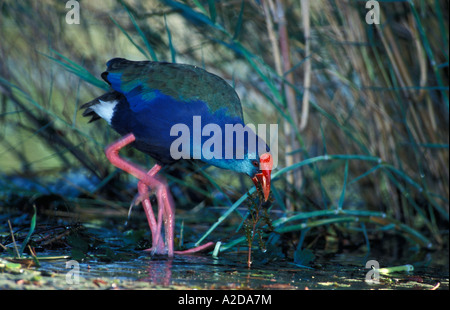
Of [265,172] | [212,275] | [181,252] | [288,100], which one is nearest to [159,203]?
[181,252]

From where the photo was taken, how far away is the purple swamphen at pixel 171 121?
2402 millimetres

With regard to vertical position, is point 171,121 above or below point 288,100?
below

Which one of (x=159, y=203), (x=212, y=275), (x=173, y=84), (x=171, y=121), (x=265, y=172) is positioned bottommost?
(x=212, y=275)

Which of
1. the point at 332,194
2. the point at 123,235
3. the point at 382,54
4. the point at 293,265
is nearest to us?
the point at 293,265

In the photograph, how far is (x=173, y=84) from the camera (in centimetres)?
250

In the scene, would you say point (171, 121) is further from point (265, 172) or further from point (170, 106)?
point (265, 172)

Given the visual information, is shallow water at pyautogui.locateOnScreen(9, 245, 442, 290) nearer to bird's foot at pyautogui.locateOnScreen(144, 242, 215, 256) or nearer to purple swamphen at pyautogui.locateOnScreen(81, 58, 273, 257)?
bird's foot at pyautogui.locateOnScreen(144, 242, 215, 256)

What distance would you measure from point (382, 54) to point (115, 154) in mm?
1644

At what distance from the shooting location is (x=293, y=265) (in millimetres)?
2240

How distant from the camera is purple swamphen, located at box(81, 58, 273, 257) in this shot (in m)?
2.40

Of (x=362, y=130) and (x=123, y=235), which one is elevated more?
(x=362, y=130)

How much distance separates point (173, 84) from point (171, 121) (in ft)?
0.56
